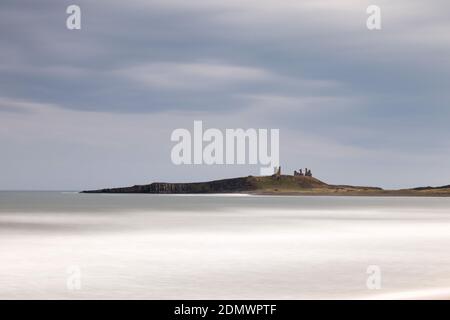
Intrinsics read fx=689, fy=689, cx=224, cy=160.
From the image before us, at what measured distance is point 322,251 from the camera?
89.4 feet

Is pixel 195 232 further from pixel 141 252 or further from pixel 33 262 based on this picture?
pixel 33 262

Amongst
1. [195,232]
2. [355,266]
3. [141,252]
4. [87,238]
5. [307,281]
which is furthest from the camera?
[195,232]

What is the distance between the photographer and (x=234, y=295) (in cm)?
1686

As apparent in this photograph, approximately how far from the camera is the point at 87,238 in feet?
111
